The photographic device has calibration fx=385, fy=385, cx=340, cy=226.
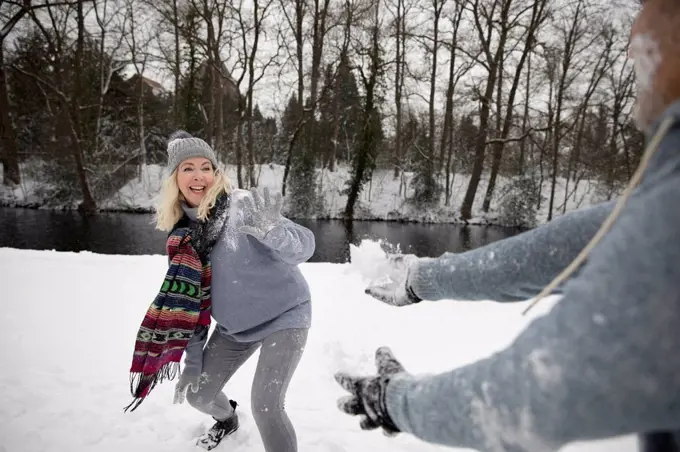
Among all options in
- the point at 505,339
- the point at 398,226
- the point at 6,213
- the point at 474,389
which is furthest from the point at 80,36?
the point at 474,389

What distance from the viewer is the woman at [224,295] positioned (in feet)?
6.64

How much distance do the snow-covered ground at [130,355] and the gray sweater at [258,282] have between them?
0.68 metres

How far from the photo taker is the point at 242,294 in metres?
2.12

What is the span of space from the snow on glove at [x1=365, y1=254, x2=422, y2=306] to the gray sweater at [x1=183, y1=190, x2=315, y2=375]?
0.91 m

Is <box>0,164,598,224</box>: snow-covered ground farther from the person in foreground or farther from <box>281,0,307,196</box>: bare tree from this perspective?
the person in foreground

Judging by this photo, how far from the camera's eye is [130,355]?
3.79 meters

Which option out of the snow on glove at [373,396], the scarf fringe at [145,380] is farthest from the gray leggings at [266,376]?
the snow on glove at [373,396]

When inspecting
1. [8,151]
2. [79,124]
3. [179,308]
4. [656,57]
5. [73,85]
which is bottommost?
[179,308]

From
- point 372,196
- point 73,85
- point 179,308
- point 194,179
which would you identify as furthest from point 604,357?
point 73,85

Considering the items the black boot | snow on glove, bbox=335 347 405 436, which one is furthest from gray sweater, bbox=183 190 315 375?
snow on glove, bbox=335 347 405 436

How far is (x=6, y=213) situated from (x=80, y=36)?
935cm

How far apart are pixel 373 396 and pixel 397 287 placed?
1.55 feet

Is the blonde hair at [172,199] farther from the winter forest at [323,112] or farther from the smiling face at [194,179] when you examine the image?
the winter forest at [323,112]

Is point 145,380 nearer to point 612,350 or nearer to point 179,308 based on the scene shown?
point 179,308
